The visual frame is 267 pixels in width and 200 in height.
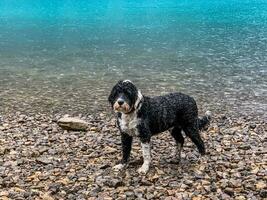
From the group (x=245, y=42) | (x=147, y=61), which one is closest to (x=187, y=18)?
(x=245, y=42)

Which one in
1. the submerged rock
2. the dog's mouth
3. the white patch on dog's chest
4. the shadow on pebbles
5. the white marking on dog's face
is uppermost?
the dog's mouth

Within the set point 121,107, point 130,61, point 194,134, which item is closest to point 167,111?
point 194,134

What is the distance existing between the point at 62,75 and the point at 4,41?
1658 cm

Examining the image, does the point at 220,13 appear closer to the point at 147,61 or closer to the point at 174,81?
the point at 147,61

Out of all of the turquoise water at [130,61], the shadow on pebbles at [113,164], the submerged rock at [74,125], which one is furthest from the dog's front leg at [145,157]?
the turquoise water at [130,61]

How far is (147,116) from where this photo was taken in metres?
9.97

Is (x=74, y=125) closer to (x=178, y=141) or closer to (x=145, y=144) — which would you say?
(x=178, y=141)

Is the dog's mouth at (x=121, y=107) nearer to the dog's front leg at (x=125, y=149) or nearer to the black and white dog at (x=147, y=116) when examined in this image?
the black and white dog at (x=147, y=116)

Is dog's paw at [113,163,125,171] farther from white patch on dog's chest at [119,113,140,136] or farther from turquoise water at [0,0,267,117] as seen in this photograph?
turquoise water at [0,0,267,117]

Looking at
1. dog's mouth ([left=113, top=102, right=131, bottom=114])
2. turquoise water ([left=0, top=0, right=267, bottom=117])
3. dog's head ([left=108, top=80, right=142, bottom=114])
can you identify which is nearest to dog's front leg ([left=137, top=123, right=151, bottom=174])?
dog's head ([left=108, top=80, right=142, bottom=114])

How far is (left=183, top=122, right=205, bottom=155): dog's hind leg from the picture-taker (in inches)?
421

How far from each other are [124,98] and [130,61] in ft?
66.6

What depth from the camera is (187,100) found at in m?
10.6

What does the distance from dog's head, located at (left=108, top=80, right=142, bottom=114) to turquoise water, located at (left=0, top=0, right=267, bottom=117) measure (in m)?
7.86
